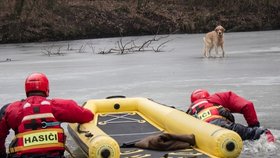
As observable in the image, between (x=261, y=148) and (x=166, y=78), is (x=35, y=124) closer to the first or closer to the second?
(x=261, y=148)

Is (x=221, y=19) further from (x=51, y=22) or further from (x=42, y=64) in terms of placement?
(x=42, y=64)

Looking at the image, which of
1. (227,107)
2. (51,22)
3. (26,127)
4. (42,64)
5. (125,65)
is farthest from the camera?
(51,22)

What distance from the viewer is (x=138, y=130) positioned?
243 inches

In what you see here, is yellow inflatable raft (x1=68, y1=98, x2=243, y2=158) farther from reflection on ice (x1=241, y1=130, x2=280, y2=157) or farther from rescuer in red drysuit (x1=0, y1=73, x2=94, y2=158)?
reflection on ice (x1=241, y1=130, x2=280, y2=157)

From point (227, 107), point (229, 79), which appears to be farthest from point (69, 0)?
point (227, 107)

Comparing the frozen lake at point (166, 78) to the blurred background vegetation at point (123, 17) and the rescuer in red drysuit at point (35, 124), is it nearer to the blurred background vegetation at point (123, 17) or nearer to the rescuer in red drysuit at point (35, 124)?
the rescuer in red drysuit at point (35, 124)

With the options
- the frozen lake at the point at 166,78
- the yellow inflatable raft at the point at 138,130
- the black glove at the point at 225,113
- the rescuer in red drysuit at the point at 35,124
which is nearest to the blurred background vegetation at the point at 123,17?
the frozen lake at the point at 166,78

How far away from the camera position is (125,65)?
14.3 meters

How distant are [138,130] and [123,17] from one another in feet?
93.1

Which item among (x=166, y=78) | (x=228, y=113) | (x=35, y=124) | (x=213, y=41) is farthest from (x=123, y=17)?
(x=35, y=124)

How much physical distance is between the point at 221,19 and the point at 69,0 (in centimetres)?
1015

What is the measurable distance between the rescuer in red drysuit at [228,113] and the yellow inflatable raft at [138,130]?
24 centimetres

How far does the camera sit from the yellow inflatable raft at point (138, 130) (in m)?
4.47

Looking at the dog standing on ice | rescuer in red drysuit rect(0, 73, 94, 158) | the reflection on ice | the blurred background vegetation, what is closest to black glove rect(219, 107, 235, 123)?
the reflection on ice
